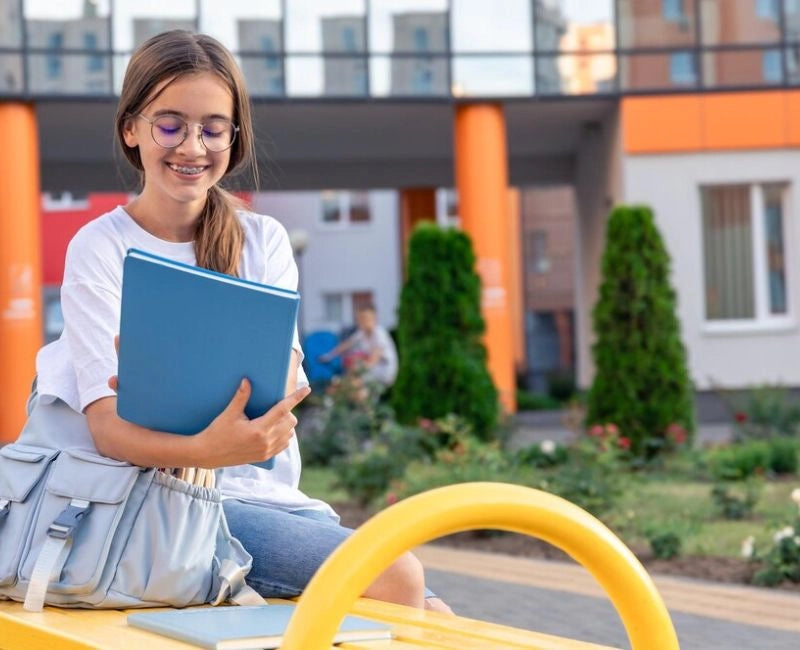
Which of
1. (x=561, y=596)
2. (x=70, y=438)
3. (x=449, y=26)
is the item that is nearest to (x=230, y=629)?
(x=70, y=438)

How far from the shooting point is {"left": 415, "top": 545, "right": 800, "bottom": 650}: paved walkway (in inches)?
225

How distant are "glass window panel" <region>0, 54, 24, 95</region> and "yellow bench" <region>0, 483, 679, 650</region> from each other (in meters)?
18.0

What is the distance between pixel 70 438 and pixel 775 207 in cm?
1931

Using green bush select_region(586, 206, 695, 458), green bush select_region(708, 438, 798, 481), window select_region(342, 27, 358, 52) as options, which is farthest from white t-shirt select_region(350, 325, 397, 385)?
window select_region(342, 27, 358, 52)

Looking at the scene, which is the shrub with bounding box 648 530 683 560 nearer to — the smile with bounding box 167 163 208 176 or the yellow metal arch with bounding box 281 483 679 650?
the smile with bounding box 167 163 208 176

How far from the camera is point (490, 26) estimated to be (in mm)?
20703

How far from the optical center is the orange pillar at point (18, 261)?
63.4ft

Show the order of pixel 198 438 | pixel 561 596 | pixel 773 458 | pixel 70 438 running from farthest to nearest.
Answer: pixel 773 458 < pixel 561 596 < pixel 70 438 < pixel 198 438

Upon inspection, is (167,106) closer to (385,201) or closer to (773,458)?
(773,458)

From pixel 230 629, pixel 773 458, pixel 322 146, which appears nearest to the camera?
pixel 230 629

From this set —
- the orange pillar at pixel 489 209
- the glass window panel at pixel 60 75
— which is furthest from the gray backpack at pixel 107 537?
the glass window panel at pixel 60 75

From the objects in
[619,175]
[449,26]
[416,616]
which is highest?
[449,26]

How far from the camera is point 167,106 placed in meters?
2.89

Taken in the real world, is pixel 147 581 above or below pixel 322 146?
below
